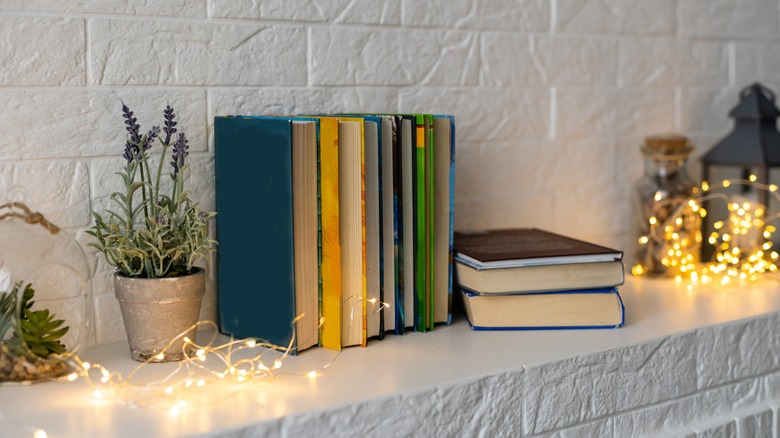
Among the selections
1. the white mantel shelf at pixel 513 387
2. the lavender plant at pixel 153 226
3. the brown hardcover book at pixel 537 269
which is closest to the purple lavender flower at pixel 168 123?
the lavender plant at pixel 153 226

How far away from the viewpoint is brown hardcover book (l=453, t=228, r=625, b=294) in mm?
1140

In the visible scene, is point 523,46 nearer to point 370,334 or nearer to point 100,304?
→ point 370,334

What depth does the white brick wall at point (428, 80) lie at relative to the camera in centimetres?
107

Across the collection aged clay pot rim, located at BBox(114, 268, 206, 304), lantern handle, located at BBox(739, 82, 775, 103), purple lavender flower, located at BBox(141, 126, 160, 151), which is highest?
lantern handle, located at BBox(739, 82, 775, 103)

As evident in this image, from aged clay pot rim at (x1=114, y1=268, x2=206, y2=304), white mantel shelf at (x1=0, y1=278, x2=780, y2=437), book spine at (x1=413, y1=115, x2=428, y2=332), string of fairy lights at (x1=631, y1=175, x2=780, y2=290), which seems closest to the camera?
white mantel shelf at (x1=0, y1=278, x2=780, y2=437)

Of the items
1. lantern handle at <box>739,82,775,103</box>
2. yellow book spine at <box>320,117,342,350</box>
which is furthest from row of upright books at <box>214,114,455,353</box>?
lantern handle at <box>739,82,775,103</box>

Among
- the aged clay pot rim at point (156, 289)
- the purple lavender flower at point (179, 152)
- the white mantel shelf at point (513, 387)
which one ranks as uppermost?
the purple lavender flower at point (179, 152)

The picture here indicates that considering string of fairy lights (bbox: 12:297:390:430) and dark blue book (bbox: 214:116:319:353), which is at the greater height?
dark blue book (bbox: 214:116:319:353)

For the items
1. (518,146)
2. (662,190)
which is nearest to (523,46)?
(518,146)

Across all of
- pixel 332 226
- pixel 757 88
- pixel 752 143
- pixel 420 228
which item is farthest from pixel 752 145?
pixel 332 226

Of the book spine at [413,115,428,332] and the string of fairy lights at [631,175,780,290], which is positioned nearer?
the book spine at [413,115,428,332]

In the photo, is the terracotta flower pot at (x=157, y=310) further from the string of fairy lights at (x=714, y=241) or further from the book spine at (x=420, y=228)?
the string of fairy lights at (x=714, y=241)

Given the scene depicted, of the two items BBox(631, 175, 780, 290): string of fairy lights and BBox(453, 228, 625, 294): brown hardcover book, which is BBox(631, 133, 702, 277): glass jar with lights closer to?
BBox(631, 175, 780, 290): string of fairy lights

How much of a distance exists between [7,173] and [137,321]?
24cm
